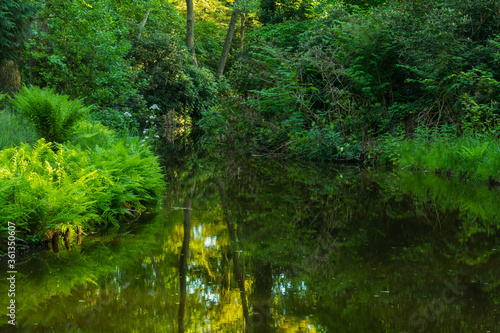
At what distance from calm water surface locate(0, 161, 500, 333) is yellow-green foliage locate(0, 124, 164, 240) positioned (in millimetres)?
286

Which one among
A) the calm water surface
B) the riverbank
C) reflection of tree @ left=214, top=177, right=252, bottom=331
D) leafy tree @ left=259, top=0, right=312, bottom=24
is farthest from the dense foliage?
leafy tree @ left=259, top=0, right=312, bottom=24

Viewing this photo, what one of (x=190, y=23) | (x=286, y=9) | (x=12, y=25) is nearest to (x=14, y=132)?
(x=12, y=25)

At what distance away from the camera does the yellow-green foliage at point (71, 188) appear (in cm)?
439

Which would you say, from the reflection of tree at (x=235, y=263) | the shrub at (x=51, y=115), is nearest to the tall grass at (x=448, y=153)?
the reflection of tree at (x=235, y=263)

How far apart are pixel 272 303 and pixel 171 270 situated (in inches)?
37.6

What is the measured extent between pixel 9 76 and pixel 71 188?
9.19m

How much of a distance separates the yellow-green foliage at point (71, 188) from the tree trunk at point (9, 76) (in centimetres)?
695

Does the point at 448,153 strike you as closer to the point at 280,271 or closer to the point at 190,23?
the point at 280,271

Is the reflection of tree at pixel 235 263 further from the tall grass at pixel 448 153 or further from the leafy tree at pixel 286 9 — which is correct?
the leafy tree at pixel 286 9

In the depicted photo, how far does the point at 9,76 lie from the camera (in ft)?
40.7

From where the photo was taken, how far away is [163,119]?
26.6 meters

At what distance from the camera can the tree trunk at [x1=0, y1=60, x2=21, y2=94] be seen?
12273 mm

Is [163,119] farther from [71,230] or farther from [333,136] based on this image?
[71,230]

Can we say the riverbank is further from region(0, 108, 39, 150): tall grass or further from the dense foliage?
the dense foliage
